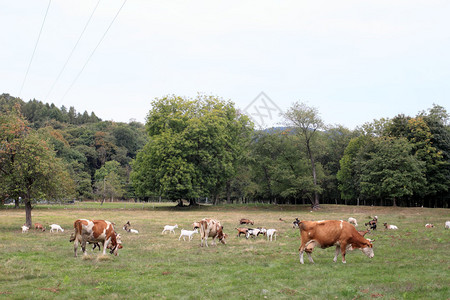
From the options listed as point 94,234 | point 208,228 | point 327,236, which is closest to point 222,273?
point 327,236

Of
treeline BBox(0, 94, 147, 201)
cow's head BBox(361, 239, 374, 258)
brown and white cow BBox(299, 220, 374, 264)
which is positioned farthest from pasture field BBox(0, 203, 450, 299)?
treeline BBox(0, 94, 147, 201)

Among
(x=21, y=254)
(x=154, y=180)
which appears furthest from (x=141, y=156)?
(x=21, y=254)

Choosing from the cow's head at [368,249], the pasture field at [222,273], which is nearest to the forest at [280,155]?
Answer: the pasture field at [222,273]

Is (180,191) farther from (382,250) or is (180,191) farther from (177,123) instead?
(382,250)

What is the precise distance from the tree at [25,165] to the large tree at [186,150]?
2654cm

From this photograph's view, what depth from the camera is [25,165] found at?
81.4ft

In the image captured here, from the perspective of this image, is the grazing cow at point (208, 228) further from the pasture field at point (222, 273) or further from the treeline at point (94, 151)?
the treeline at point (94, 151)

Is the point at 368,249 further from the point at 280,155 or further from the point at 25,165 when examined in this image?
the point at 280,155

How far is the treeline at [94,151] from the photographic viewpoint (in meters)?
84.9

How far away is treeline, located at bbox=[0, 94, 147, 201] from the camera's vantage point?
279ft

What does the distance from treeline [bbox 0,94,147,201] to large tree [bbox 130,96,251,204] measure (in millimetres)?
23358

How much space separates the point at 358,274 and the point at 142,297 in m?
6.80

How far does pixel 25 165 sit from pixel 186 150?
106 feet

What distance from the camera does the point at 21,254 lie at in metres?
14.9
